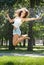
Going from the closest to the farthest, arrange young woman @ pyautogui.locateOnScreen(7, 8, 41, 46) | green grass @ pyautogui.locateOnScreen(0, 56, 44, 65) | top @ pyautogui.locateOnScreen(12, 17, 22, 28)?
1. green grass @ pyautogui.locateOnScreen(0, 56, 44, 65)
2. young woman @ pyautogui.locateOnScreen(7, 8, 41, 46)
3. top @ pyautogui.locateOnScreen(12, 17, 22, 28)

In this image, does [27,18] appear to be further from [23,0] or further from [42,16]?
[23,0]

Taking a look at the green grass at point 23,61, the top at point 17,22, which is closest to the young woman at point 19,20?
the top at point 17,22

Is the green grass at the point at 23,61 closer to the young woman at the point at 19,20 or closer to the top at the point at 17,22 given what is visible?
the young woman at the point at 19,20

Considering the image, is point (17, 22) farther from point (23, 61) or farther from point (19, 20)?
point (23, 61)

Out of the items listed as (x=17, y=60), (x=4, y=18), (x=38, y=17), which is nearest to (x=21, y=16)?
(x=38, y=17)

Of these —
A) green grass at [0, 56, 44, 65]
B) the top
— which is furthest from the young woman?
green grass at [0, 56, 44, 65]

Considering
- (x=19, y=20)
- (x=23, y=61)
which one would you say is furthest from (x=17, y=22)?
(x=23, y=61)

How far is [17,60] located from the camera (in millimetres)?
7520

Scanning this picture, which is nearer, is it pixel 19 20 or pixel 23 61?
pixel 23 61

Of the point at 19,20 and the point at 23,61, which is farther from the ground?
the point at 19,20

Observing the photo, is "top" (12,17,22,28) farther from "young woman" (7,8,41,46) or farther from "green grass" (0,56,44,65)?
"green grass" (0,56,44,65)

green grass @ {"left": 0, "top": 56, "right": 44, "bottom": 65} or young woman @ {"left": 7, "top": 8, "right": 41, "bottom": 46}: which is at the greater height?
young woman @ {"left": 7, "top": 8, "right": 41, "bottom": 46}

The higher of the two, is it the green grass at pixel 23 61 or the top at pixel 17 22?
the top at pixel 17 22

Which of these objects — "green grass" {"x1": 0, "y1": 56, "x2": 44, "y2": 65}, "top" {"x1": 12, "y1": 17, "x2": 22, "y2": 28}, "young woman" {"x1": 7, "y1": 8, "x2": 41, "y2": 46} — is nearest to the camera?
"green grass" {"x1": 0, "y1": 56, "x2": 44, "y2": 65}
